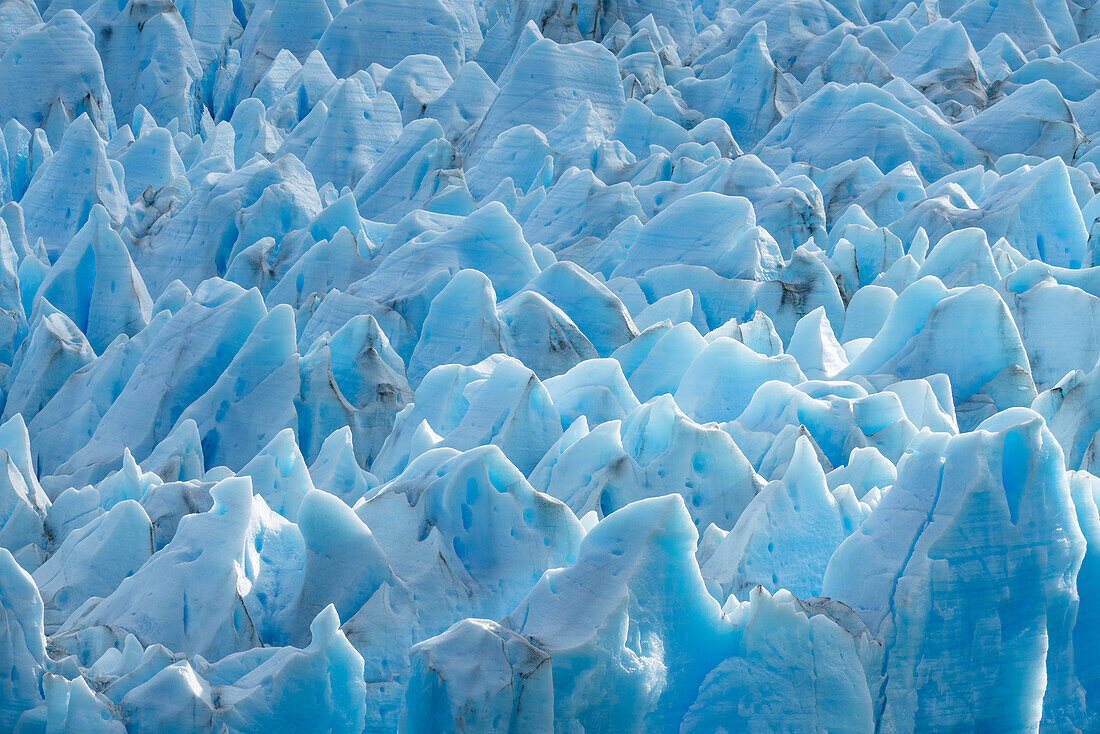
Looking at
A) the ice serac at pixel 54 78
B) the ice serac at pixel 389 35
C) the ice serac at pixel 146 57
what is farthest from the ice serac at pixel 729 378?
the ice serac at pixel 146 57

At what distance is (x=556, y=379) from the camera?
541 centimetres

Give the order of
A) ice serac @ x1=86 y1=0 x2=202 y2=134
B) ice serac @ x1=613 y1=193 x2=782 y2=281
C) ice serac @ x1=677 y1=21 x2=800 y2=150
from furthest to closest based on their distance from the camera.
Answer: ice serac @ x1=86 y1=0 x2=202 y2=134
ice serac @ x1=677 y1=21 x2=800 y2=150
ice serac @ x1=613 y1=193 x2=782 y2=281

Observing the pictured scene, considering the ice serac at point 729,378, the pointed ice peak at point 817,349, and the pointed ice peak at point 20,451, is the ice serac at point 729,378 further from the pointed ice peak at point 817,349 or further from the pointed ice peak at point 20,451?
the pointed ice peak at point 20,451

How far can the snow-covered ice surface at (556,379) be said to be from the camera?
11.0 ft

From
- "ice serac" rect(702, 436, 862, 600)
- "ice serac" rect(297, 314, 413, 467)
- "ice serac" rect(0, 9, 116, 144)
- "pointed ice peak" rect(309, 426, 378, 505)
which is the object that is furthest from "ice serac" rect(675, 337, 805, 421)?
"ice serac" rect(0, 9, 116, 144)

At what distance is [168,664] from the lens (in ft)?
11.6

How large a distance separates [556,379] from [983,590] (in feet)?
7.81

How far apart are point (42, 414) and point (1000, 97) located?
298 inches

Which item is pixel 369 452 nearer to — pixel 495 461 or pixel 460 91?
pixel 495 461

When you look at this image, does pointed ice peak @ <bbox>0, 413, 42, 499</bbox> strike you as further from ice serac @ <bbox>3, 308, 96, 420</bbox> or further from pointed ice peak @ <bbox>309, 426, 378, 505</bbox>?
pointed ice peak @ <bbox>309, 426, 378, 505</bbox>

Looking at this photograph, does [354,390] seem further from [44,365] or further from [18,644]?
[18,644]

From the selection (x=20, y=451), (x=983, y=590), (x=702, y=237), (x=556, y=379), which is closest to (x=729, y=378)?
(x=556, y=379)

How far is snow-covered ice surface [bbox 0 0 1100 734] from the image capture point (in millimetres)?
3361

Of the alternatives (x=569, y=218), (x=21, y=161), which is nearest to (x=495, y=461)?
(x=569, y=218)
